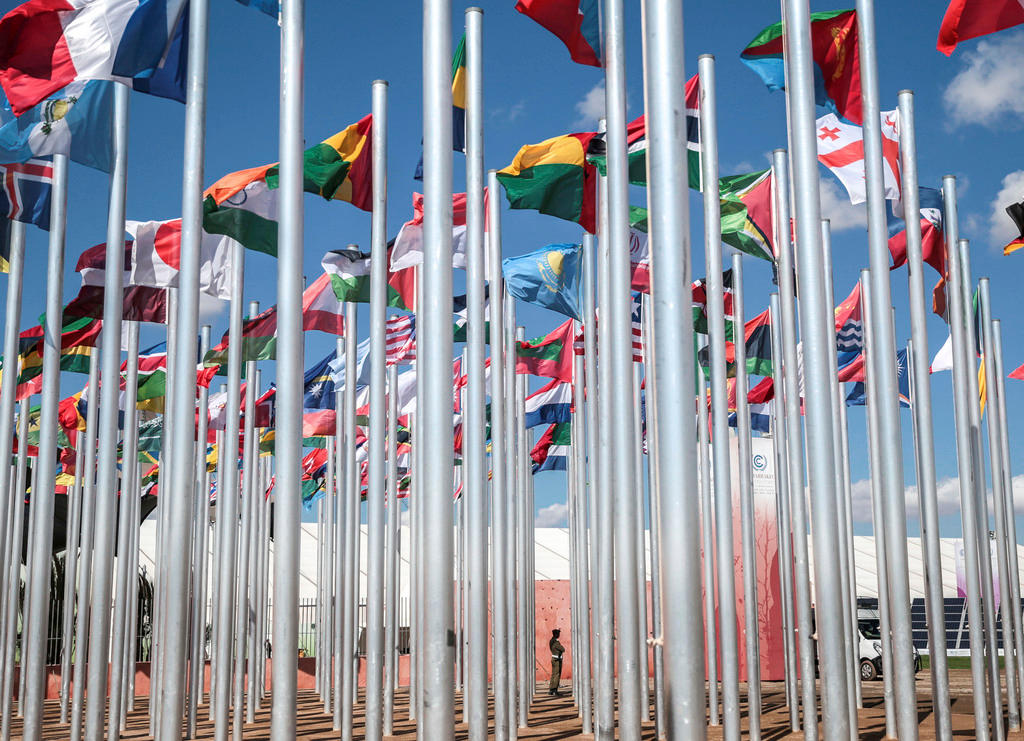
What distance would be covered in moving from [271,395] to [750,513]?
36.1 feet

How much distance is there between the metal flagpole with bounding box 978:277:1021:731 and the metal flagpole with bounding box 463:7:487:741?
7.43m

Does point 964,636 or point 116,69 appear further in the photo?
point 964,636

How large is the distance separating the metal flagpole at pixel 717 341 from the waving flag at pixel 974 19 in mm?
2802

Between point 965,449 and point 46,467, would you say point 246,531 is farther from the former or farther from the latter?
point 965,449

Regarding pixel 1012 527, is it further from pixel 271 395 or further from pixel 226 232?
pixel 271 395

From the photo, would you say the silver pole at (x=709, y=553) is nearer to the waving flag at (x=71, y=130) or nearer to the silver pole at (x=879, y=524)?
the silver pole at (x=879, y=524)

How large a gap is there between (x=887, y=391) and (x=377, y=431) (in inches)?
213

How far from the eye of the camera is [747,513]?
18.4 meters

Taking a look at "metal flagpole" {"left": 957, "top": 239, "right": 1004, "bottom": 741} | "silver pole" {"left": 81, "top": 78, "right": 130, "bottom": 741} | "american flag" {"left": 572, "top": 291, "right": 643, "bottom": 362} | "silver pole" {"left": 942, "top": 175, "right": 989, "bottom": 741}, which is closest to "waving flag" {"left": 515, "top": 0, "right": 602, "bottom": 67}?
"silver pole" {"left": 81, "top": 78, "right": 130, "bottom": 741}

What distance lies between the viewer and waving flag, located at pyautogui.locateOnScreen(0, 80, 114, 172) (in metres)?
13.1

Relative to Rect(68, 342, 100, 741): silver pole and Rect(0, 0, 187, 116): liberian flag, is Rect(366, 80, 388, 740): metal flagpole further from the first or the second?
Rect(68, 342, 100, 741): silver pole

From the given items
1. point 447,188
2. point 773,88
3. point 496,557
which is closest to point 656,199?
point 447,188

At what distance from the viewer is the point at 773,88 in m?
13.6

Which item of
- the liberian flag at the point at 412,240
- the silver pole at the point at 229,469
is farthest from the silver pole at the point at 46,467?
the liberian flag at the point at 412,240
